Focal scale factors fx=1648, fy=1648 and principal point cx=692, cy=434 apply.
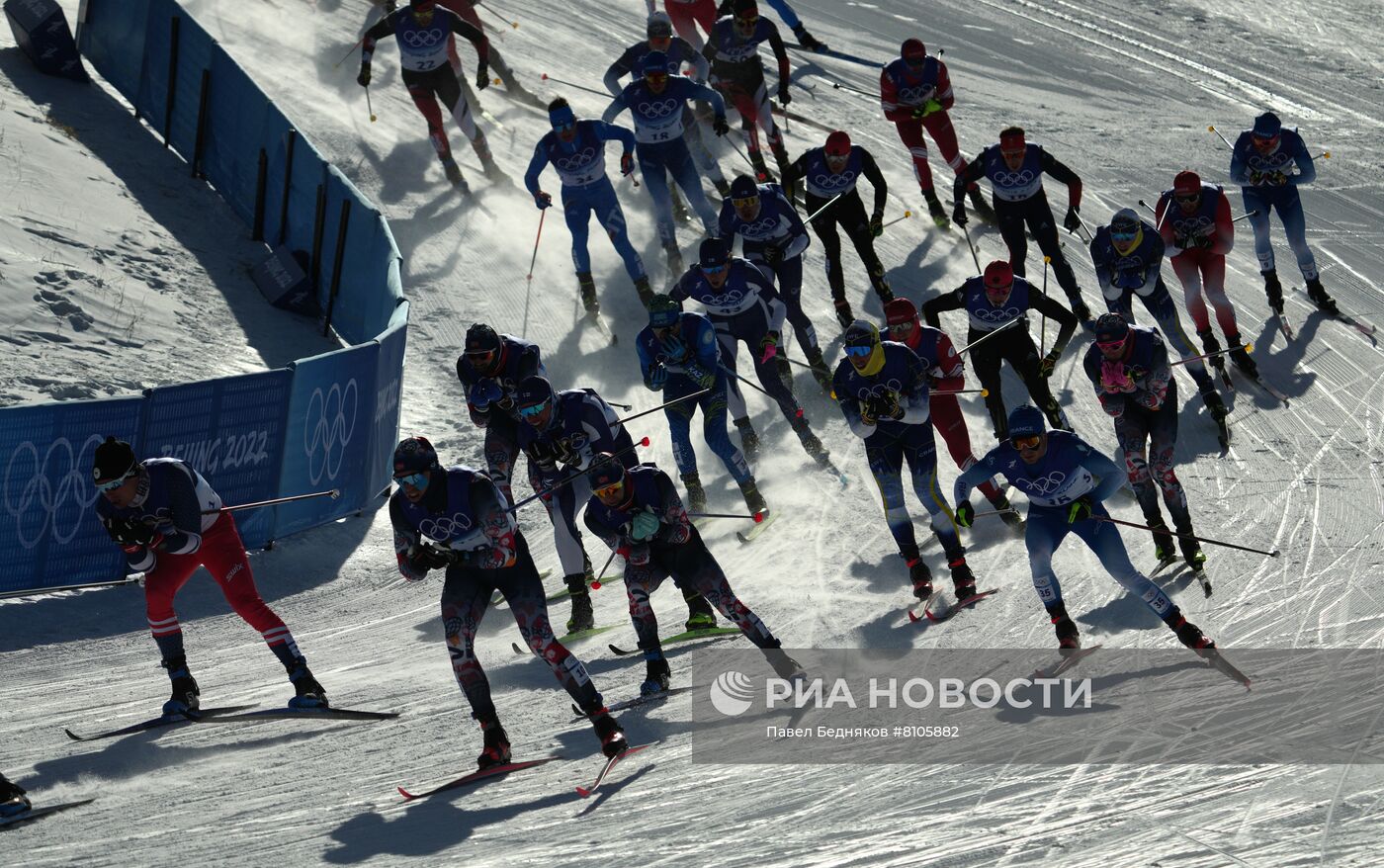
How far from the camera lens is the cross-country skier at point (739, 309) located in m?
14.3

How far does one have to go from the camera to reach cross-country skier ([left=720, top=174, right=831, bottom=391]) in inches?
607

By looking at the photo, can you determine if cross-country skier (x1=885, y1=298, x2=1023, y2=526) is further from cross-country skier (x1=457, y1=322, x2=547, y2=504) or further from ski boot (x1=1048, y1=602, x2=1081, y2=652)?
cross-country skier (x1=457, y1=322, x2=547, y2=504)

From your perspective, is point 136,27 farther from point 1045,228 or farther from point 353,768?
point 353,768

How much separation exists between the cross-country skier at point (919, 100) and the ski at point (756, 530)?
5.91 metres

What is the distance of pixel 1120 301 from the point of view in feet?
49.8

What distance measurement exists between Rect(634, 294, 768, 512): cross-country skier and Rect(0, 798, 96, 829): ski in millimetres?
5463

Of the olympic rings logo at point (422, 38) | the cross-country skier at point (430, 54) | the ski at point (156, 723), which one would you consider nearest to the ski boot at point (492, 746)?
the ski at point (156, 723)

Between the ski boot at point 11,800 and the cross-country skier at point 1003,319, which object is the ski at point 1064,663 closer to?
the cross-country skier at point 1003,319

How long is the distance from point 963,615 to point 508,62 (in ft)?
46.6

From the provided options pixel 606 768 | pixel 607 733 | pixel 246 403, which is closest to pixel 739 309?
pixel 246 403

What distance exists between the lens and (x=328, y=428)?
13953 mm

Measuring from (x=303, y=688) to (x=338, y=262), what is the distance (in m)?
7.77

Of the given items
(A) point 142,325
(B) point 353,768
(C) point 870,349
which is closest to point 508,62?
(A) point 142,325

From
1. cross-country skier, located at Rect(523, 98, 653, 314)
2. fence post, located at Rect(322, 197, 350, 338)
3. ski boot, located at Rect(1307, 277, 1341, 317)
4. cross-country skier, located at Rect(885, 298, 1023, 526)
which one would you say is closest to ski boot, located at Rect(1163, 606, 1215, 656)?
cross-country skier, located at Rect(885, 298, 1023, 526)
